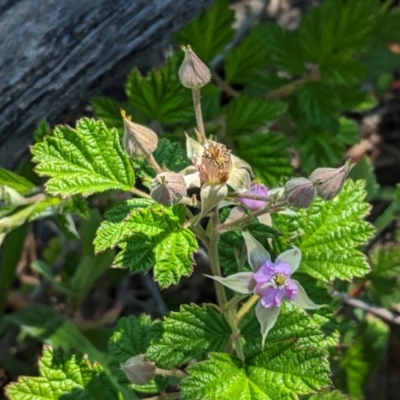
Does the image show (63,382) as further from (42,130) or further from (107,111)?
(107,111)

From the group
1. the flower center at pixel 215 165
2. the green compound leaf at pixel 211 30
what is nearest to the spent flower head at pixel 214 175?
the flower center at pixel 215 165

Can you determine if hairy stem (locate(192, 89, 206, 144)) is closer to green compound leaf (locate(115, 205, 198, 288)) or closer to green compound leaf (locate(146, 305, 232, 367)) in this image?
green compound leaf (locate(115, 205, 198, 288))

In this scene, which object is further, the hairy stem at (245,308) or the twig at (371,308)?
the twig at (371,308)

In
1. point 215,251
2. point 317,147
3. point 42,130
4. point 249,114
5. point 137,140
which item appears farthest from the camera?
point 317,147

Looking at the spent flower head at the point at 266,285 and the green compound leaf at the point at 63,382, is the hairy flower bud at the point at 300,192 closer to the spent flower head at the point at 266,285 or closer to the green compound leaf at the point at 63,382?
the spent flower head at the point at 266,285

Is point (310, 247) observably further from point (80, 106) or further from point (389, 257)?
point (80, 106)

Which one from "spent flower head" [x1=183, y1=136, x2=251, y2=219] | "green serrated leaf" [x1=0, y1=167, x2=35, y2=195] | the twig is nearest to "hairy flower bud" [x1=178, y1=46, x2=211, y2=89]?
"spent flower head" [x1=183, y1=136, x2=251, y2=219]

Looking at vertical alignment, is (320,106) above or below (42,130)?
below

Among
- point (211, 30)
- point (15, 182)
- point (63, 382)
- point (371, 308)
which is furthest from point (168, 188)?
point (371, 308)

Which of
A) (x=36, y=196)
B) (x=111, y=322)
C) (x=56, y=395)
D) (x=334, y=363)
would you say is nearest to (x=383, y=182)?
(x=334, y=363)
